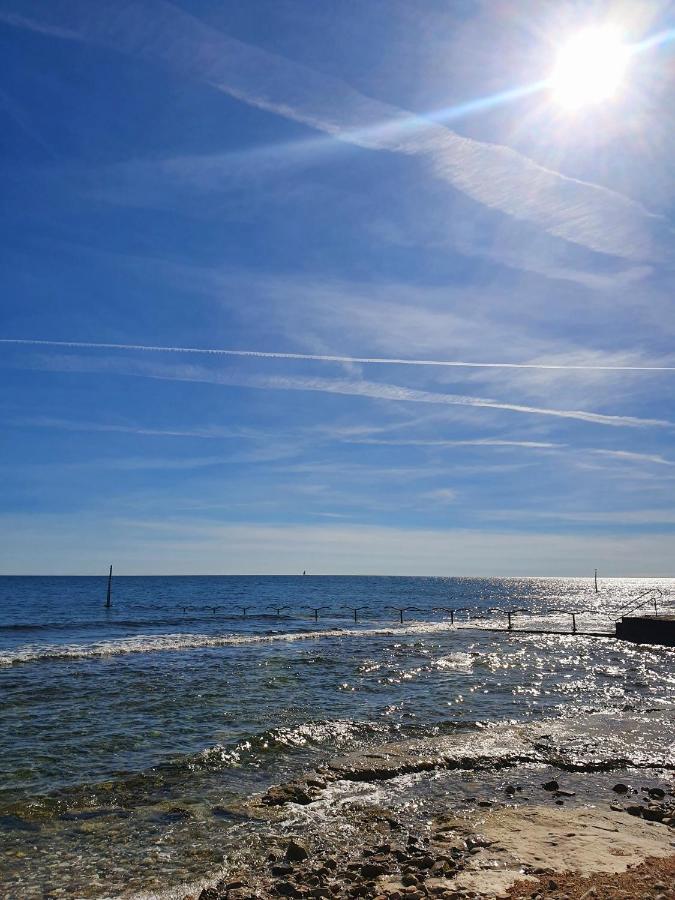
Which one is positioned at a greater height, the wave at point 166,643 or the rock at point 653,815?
the rock at point 653,815

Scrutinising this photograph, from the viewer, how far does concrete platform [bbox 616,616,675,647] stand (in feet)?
141

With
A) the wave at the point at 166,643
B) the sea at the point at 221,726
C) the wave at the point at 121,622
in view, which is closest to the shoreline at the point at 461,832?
the sea at the point at 221,726

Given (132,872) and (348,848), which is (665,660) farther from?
(132,872)

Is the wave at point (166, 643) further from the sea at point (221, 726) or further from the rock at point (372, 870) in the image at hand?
the rock at point (372, 870)

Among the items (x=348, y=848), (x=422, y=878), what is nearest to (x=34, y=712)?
(x=348, y=848)

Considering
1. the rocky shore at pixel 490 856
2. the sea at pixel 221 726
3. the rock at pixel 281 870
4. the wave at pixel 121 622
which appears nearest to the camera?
the rocky shore at pixel 490 856

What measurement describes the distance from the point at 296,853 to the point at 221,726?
988 centimetres

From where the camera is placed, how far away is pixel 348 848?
10.8 m

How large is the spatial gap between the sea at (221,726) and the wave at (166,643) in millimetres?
316

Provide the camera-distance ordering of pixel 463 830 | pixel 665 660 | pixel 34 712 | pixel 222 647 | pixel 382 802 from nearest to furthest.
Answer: pixel 463 830
pixel 382 802
pixel 34 712
pixel 665 660
pixel 222 647

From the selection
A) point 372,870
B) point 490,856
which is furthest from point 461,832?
point 372,870

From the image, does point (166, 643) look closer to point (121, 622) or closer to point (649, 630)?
point (121, 622)

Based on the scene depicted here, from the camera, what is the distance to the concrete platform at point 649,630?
43.0 meters

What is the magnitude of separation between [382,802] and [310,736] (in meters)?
5.60
